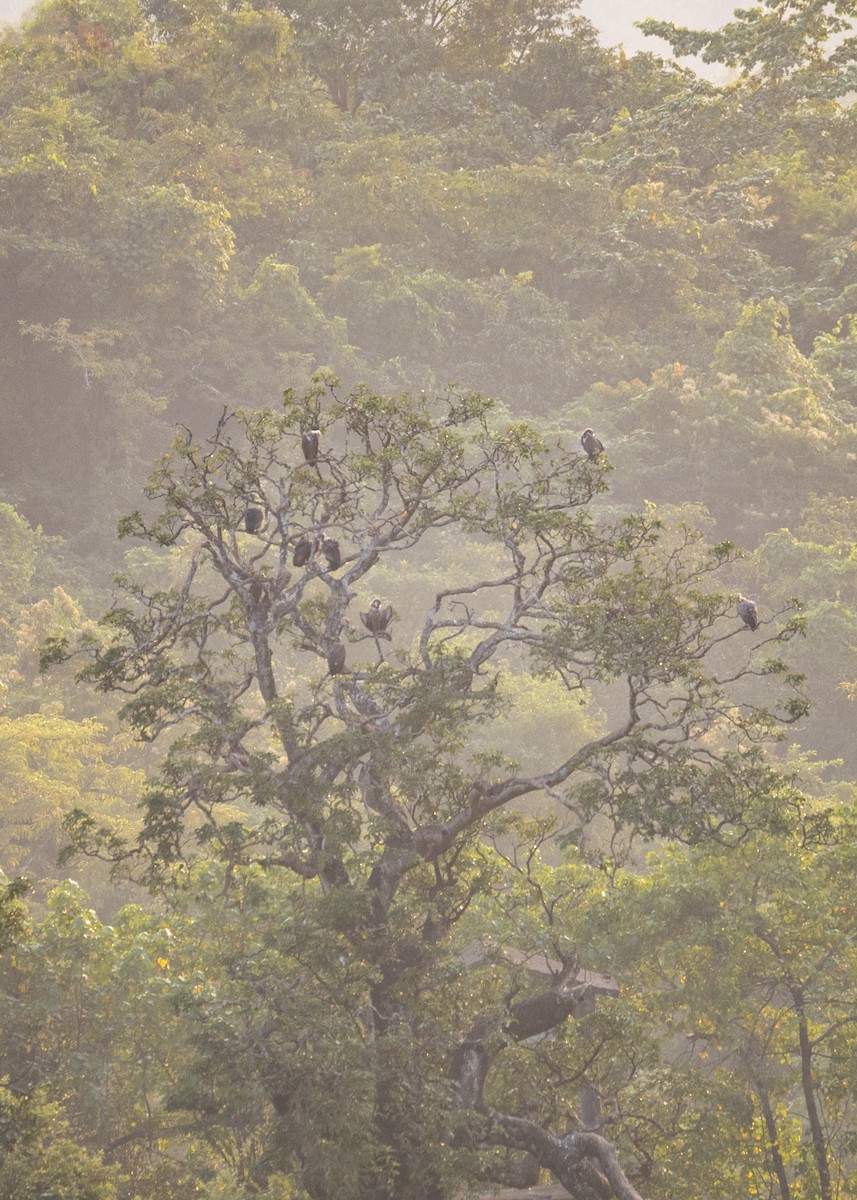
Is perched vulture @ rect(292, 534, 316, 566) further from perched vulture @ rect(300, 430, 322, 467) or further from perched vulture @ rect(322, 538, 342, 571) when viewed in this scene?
perched vulture @ rect(300, 430, 322, 467)

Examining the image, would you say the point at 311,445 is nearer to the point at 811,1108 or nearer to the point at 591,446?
the point at 591,446

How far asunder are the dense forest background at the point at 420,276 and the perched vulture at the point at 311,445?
13.0m

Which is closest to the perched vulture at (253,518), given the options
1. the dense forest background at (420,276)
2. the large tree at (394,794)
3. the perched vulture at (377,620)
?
the large tree at (394,794)

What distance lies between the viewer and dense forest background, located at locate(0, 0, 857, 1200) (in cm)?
2708

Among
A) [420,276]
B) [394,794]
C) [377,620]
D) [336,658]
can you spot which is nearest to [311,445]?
[377,620]

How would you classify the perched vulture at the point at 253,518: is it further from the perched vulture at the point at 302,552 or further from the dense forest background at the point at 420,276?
the dense forest background at the point at 420,276

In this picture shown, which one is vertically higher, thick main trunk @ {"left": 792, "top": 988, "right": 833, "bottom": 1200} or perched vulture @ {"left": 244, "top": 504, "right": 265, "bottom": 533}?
perched vulture @ {"left": 244, "top": 504, "right": 265, "bottom": 533}

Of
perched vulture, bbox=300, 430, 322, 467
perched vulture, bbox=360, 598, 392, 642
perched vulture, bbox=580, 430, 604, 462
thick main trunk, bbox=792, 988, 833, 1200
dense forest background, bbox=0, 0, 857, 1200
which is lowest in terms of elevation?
thick main trunk, bbox=792, 988, 833, 1200

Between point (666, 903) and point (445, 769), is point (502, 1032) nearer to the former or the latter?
point (445, 769)

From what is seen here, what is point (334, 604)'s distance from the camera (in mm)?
9992

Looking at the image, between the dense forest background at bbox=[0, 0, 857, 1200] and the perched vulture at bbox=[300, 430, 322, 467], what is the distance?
13.0 meters

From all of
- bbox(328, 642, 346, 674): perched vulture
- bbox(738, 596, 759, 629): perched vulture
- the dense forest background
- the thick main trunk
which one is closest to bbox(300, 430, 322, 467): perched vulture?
bbox(328, 642, 346, 674): perched vulture

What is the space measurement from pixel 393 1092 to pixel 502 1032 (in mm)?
930

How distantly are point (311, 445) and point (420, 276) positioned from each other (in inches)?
1016
